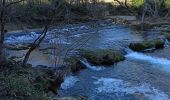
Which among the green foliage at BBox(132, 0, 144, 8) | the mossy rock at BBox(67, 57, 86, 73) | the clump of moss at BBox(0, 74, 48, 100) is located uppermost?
the green foliage at BBox(132, 0, 144, 8)

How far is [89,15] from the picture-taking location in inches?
1554

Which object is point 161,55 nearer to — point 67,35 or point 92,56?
point 92,56

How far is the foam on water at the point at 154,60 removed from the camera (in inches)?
775

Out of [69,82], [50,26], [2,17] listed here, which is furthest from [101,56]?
[2,17]

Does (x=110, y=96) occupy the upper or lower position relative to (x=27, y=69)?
lower

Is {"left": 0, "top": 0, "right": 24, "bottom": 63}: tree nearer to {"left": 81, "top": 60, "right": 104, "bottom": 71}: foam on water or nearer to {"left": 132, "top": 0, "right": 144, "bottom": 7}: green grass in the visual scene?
{"left": 81, "top": 60, "right": 104, "bottom": 71}: foam on water

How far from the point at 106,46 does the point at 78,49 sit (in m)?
3.13

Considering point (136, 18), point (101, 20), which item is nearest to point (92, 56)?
point (101, 20)

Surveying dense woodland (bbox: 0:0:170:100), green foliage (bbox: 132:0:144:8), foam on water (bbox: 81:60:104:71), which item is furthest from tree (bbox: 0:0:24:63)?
green foliage (bbox: 132:0:144:8)

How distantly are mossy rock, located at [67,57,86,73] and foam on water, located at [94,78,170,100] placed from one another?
166 centimetres

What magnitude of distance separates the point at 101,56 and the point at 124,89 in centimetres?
508

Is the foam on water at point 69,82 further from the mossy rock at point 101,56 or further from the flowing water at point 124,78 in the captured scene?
the mossy rock at point 101,56

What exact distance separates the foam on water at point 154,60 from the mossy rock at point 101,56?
49.0 inches

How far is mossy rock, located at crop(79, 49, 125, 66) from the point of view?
19.6 m
